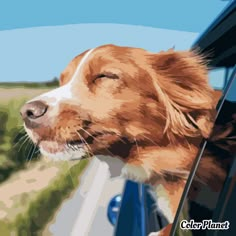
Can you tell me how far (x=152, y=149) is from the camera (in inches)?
167

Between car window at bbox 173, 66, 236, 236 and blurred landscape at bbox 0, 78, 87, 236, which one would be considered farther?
car window at bbox 173, 66, 236, 236

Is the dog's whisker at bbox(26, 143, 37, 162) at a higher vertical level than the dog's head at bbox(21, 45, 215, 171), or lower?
lower

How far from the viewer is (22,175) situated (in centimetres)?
413

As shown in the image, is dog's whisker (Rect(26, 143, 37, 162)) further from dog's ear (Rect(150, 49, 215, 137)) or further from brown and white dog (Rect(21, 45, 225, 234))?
dog's ear (Rect(150, 49, 215, 137))

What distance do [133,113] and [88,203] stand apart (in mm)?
444

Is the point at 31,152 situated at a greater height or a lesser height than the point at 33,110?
lesser

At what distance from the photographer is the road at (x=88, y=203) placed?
13.7ft

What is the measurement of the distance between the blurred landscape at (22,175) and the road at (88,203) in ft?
0.16

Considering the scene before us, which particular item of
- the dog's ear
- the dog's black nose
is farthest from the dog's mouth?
the dog's ear

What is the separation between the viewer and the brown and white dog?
414 cm

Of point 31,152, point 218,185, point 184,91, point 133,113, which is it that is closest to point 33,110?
point 31,152

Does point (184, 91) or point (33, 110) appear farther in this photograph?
point (184, 91)

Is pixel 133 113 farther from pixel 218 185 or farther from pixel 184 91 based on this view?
pixel 218 185

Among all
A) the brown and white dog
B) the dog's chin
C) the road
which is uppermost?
the brown and white dog
